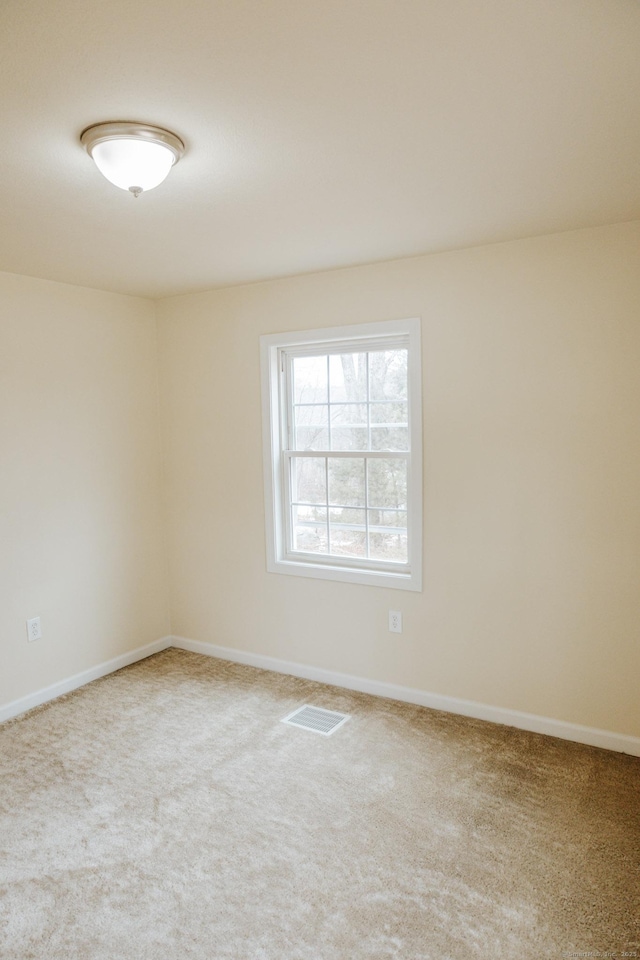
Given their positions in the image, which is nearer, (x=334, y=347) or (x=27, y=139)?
(x=27, y=139)

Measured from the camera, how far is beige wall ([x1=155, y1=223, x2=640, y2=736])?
2836 mm

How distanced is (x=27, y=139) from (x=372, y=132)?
1.00 m

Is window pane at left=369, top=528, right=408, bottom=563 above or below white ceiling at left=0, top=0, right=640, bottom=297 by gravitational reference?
below

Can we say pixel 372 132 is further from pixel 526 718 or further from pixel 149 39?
pixel 526 718

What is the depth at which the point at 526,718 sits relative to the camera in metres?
3.13

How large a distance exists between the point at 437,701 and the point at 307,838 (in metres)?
1.25

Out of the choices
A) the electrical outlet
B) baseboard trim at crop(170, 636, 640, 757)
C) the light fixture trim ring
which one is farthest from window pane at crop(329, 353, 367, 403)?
the electrical outlet

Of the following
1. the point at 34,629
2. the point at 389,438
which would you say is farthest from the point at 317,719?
the point at 34,629

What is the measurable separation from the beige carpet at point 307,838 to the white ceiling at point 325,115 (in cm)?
238

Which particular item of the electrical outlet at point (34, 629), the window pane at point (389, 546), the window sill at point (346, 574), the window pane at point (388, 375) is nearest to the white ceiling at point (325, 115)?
the window pane at point (388, 375)

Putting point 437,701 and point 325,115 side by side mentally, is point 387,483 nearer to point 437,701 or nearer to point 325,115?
point 437,701

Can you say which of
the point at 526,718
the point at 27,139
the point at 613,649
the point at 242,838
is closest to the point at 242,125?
the point at 27,139

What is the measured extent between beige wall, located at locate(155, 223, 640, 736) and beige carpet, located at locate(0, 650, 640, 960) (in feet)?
1.20

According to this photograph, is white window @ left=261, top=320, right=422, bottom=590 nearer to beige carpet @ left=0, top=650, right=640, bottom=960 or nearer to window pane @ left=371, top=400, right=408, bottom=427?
window pane @ left=371, top=400, right=408, bottom=427
